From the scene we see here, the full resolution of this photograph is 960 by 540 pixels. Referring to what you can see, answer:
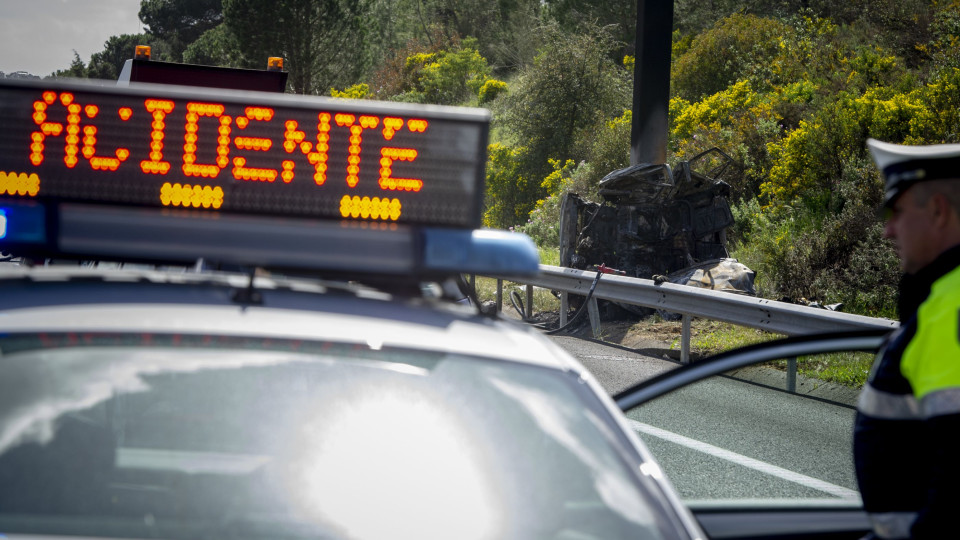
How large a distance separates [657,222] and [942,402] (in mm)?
12226

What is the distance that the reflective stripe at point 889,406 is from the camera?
86.2 inches

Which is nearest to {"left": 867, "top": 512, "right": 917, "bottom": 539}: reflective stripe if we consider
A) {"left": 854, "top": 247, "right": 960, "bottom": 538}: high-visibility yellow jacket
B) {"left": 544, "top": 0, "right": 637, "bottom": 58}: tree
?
{"left": 854, "top": 247, "right": 960, "bottom": 538}: high-visibility yellow jacket

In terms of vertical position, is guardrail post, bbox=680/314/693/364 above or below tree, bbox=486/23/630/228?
below

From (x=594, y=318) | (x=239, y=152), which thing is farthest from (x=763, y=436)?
(x=594, y=318)

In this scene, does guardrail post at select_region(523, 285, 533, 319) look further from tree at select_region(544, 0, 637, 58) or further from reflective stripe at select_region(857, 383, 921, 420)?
tree at select_region(544, 0, 637, 58)

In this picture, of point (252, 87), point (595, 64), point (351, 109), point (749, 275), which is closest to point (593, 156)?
point (595, 64)

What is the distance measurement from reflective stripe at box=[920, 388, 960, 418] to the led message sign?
1.11m

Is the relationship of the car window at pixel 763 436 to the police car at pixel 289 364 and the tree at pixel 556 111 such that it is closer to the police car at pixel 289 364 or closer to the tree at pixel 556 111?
the police car at pixel 289 364

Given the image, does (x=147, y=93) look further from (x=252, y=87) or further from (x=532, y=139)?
(x=532, y=139)

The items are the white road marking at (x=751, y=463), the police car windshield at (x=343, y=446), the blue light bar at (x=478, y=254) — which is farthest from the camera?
the white road marking at (x=751, y=463)

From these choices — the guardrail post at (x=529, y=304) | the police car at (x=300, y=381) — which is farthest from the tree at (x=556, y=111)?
the police car at (x=300, y=381)

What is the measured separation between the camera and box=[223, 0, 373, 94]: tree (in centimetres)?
5256

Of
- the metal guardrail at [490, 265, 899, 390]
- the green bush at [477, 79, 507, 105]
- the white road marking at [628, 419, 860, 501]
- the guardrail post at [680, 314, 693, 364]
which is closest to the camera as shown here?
the white road marking at [628, 419, 860, 501]

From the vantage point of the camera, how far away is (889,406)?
222cm
